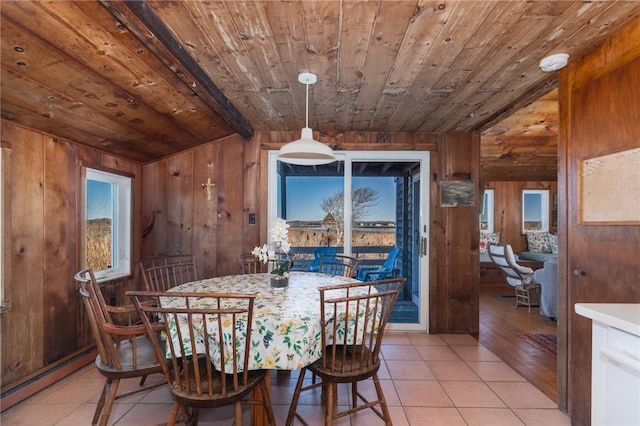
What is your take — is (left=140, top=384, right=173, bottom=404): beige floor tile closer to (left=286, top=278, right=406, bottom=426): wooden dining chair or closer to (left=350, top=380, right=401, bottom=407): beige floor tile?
(left=286, top=278, right=406, bottom=426): wooden dining chair

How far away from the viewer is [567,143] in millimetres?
1988

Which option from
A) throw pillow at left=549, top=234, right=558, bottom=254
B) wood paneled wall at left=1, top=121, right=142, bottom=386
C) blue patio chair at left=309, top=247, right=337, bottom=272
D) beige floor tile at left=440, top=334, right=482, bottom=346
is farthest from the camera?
throw pillow at left=549, top=234, right=558, bottom=254

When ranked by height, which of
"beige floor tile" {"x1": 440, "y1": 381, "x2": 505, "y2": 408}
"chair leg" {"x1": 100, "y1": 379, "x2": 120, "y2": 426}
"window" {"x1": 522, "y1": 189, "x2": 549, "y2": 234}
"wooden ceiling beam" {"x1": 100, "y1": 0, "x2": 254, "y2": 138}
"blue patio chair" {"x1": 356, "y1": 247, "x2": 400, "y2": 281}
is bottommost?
"beige floor tile" {"x1": 440, "y1": 381, "x2": 505, "y2": 408}

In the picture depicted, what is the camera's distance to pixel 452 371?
2.62 metres

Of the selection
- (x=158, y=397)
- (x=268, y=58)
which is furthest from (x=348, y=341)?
(x=268, y=58)

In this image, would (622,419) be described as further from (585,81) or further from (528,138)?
(528,138)

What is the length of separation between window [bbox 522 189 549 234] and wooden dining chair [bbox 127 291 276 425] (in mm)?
6502

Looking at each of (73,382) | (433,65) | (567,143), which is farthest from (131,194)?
(567,143)

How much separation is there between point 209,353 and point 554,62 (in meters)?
2.56

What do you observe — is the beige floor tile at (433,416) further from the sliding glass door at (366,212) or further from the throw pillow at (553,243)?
the throw pillow at (553,243)

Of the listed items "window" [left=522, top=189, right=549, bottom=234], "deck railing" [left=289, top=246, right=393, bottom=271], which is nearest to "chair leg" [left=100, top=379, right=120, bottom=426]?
"deck railing" [left=289, top=246, right=393, bottom=271]

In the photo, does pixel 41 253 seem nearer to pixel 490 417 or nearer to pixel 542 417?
pixel 490 417

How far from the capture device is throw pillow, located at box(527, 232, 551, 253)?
6.01m

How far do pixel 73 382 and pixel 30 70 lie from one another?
86.6 inches
